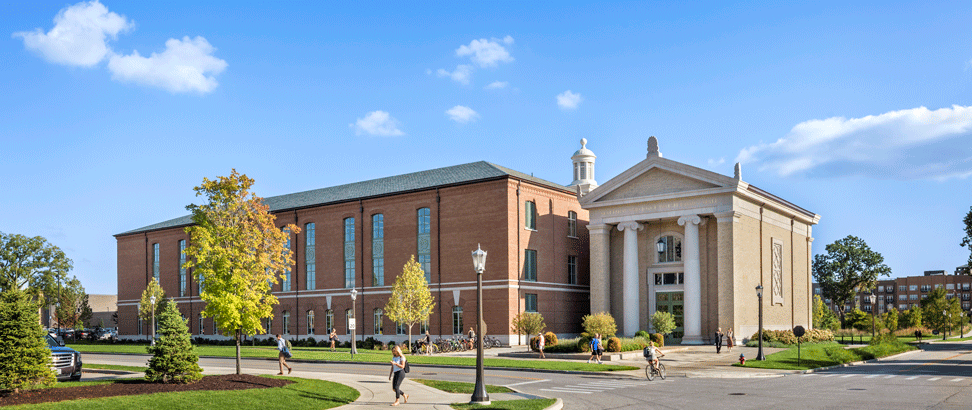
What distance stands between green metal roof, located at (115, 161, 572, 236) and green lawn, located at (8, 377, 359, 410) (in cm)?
3282

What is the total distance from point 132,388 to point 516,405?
392 inches

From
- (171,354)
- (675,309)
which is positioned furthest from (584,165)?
(171,354)

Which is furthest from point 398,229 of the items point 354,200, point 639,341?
point 639,341

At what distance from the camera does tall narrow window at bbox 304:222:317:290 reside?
211 feet

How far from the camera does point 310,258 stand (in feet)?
212

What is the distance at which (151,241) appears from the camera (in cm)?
7788

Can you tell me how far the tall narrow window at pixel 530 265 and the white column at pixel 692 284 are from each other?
35.0 ft

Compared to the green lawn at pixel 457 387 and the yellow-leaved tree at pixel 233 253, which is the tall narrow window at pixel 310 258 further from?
the green lawn at pixel 457 387

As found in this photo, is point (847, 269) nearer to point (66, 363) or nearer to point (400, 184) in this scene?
point (400, 184)

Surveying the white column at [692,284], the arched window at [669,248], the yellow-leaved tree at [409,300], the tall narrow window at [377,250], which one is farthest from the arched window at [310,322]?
the white column at [692,284]

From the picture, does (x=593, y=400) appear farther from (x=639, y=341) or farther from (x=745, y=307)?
(x=745, y=307)

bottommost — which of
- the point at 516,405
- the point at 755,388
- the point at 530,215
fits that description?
the point at 755,388

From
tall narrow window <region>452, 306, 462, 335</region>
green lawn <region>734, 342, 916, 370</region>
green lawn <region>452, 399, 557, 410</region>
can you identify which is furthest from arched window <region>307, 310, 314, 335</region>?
green lawn <region>452, 399, 557, 410</region>

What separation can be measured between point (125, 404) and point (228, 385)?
3.96 meters
